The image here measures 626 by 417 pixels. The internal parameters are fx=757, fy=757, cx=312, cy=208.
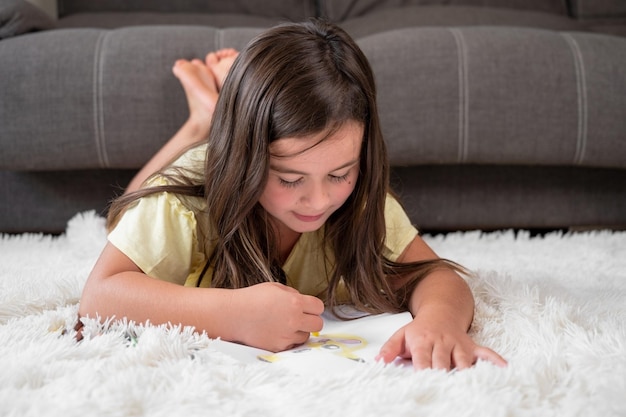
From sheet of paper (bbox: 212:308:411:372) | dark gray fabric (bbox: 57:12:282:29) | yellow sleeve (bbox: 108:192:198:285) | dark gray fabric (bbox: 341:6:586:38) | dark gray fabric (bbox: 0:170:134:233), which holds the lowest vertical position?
dark gray fabric (bbox: 0:170:134:233)

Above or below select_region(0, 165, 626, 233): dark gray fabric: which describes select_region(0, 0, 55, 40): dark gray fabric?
above

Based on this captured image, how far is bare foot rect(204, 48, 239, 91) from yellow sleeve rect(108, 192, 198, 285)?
1.80ft

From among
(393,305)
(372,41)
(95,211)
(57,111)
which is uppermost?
(372,41)

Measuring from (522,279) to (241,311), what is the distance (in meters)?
0.51

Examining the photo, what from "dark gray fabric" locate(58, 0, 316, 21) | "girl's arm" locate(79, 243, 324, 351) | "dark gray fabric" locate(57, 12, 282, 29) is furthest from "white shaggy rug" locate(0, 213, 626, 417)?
"dark gray fabric" locate(58, 0, 316, 21)

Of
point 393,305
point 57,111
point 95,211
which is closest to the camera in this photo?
point 393,305

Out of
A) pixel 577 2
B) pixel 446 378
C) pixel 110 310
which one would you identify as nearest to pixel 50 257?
pixel 110 310

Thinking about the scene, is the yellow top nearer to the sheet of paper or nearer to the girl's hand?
the sheet of paper

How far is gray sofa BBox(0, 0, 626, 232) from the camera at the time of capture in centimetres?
148

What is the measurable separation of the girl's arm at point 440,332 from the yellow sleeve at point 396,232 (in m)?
0.10

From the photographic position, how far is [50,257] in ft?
4.37

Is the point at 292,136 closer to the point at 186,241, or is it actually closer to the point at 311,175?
the point at 311,175

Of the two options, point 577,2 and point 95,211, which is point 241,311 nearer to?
point 95,211

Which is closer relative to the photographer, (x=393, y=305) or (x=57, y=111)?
(x=393, y=305)
